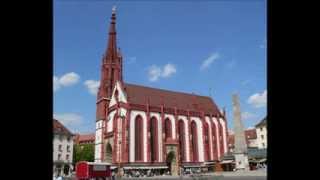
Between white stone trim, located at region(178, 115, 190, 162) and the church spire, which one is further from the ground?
the church spire

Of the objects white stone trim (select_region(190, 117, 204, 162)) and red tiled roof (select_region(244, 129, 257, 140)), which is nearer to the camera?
white stone trim (select_region(190, 117, 204, 162))

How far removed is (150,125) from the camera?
58438 mm

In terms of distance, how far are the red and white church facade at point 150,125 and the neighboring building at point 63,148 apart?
346 inches

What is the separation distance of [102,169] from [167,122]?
24.6 m

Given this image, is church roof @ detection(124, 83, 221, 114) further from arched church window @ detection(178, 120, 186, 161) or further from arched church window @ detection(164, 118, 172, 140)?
arched church window @ detection(178, 120, 186, 161)

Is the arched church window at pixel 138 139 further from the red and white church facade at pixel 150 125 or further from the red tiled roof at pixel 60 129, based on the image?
the red tiled roof at pixel 60 129

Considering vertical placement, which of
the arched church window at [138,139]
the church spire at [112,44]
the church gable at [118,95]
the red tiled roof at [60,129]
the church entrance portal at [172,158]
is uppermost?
the church spire at [112,44]

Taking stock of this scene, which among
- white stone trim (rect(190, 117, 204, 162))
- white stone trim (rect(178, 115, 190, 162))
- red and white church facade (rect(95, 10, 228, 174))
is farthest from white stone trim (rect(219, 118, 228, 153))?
white stone trim (rect(178, 115, 190, 162))

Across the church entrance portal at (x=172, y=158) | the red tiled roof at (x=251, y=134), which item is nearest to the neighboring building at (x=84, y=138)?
the red tiled roof at (x=251, y=134)

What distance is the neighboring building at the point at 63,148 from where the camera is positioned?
68.2 m

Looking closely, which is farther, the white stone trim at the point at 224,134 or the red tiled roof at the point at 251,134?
the red tiled roof at the point at 251,134

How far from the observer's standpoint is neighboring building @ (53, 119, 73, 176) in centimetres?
Answer: 6825

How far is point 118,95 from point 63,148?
17.3m
